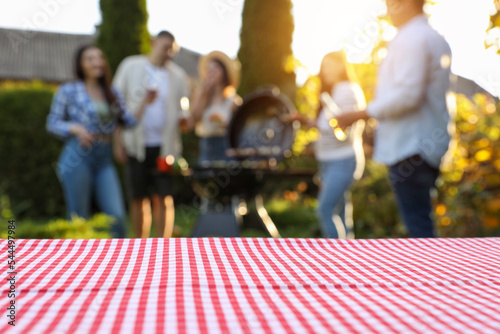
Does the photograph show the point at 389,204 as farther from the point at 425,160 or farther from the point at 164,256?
the point at 164,256

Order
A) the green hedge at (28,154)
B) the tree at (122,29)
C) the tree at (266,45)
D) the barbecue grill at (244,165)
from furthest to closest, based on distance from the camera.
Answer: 1. the tree at (266,45)
2. the tree at (122,29)
3. the green hedge at (28,154)
4. the barbecue grill at (244,165)

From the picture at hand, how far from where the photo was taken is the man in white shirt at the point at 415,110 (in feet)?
8.84

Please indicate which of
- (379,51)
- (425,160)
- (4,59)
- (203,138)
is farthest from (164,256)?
(4,59)

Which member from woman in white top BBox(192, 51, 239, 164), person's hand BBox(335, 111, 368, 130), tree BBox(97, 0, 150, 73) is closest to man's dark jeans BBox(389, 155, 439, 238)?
person's hand BBox(335, 111, 368, 130)

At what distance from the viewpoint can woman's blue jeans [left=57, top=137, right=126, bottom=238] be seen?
396cm

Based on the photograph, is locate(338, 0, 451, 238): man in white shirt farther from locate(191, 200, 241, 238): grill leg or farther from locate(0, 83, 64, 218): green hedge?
locate(0, 83, 64, 218): green hedge

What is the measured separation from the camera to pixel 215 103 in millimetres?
5082

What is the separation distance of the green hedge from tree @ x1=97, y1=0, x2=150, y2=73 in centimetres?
142

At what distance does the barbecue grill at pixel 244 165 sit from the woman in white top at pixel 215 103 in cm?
12

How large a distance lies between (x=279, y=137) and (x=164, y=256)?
375 cm

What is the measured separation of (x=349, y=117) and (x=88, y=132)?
1.89 m

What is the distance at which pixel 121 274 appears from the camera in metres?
1.00

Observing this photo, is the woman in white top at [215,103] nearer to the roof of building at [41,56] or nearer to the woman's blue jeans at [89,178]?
the woman's blue jeans at [89,178]

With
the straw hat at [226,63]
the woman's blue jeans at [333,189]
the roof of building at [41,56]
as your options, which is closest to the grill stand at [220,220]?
the woman's blue jeans at [333,189]
